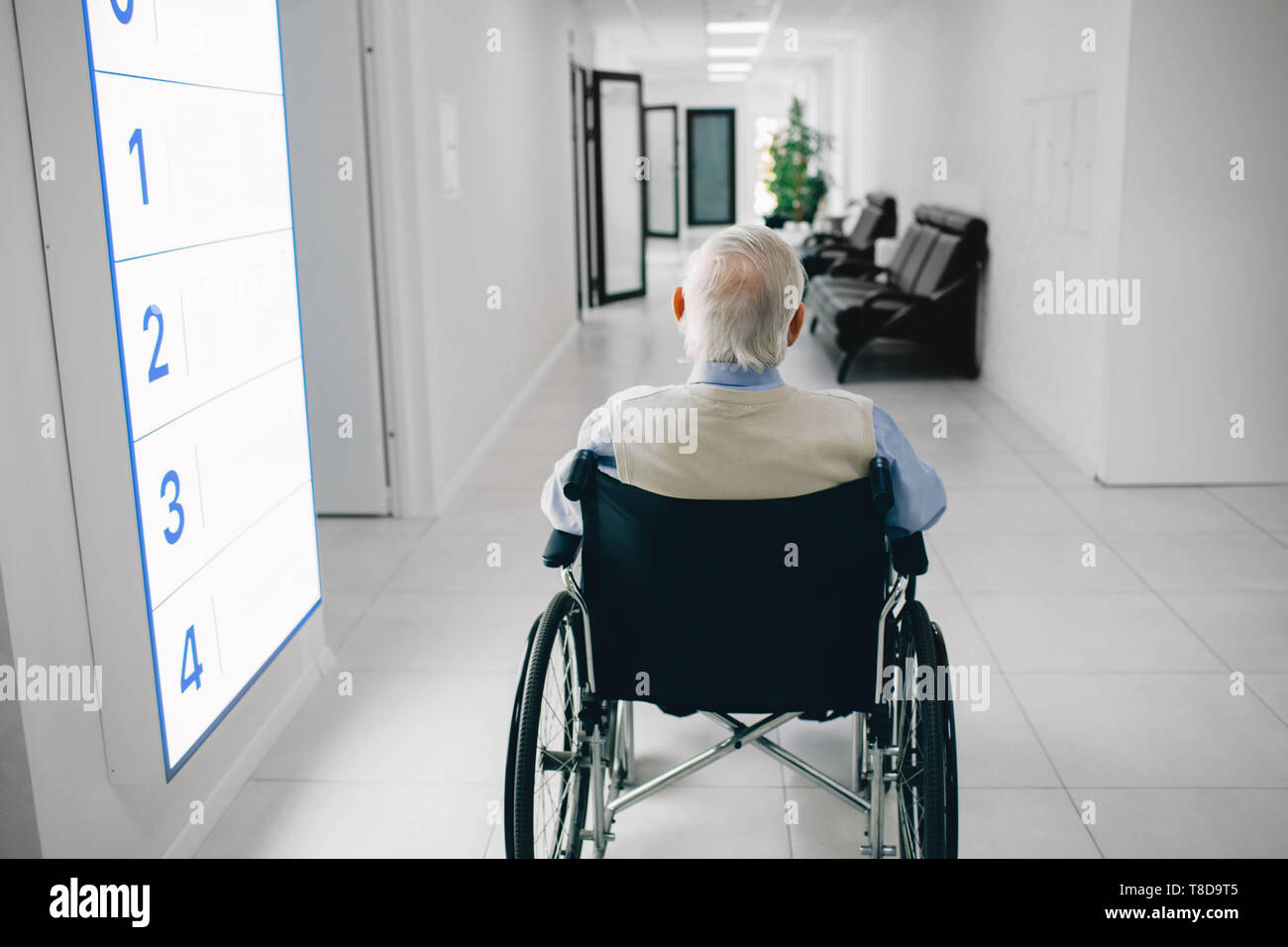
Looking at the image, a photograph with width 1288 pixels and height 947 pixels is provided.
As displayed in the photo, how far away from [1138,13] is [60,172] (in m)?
4.06

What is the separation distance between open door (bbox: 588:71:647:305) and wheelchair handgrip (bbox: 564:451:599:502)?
345 inches

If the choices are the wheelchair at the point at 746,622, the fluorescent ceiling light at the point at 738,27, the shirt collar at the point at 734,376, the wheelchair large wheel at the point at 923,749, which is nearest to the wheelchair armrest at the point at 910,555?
the wheelchair at the point at 746,622

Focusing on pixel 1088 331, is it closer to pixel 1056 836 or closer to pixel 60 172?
pixel 1056 836

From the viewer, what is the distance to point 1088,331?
5.02 meters

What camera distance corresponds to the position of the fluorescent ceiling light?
36.3ft

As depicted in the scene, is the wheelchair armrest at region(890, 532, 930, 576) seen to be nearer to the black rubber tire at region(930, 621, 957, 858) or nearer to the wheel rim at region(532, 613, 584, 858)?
the black rubber tire at region(930, 621, 957, 858)

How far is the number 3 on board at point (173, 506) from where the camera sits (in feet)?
6.93

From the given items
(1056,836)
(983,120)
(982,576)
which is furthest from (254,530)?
(983,120)

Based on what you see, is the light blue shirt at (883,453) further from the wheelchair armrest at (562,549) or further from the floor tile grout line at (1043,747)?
the floor tile grout line at (1043,747)

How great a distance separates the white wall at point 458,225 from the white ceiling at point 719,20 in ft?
8.12

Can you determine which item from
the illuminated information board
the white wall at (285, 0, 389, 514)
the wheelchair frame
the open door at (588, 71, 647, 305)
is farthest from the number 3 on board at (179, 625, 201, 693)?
the open door at (588, 71, 647, 305)

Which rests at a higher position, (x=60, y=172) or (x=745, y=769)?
(x=60, y=172)

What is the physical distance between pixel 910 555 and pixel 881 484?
245 millimetres

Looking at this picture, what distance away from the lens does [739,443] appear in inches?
68.3
